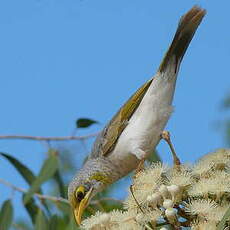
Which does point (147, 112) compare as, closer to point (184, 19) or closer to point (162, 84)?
point (162, 84)

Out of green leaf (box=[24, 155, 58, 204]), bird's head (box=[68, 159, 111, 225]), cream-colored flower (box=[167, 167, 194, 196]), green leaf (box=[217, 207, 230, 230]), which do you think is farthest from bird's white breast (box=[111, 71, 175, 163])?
green leaf (box=[217, 207, 230, 230])

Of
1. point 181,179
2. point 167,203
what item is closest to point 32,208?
point 181,179

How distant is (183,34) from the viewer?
507 cm

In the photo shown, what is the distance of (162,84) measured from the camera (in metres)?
5.34

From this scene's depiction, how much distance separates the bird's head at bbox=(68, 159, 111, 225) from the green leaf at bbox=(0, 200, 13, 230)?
3.99ft

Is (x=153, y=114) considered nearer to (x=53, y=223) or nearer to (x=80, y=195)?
(x=80, y=195)

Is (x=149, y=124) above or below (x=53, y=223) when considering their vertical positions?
above

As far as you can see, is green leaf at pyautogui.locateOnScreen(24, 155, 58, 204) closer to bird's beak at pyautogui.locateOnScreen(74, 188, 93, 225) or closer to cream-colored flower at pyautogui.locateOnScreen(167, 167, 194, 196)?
bird's beak at pyautogui.locateOnScreen(74, 188, 93, 225)

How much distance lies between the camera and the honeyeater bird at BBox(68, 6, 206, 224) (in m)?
5.24

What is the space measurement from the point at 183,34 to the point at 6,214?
8.17ft

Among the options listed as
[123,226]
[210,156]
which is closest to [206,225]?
[123,226]

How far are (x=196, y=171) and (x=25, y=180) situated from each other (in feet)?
10.8

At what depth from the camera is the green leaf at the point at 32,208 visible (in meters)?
6.65

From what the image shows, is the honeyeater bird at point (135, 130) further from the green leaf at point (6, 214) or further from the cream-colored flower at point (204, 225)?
the cream-colored flower at point (204, 225)
